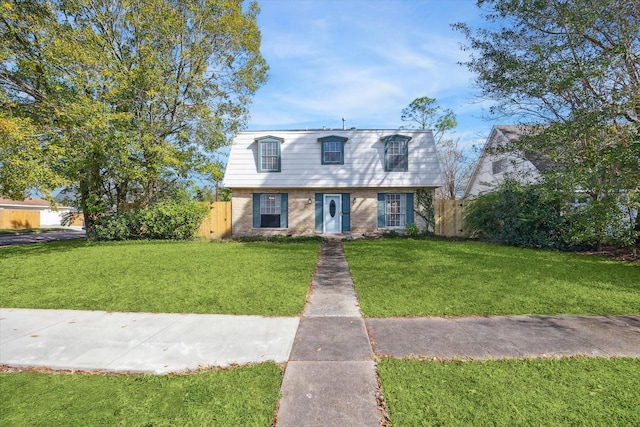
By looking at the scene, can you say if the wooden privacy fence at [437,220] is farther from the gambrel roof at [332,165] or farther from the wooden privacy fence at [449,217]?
the gambrel roof at [332,165]

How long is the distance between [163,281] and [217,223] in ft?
34.5

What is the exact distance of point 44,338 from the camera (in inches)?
162

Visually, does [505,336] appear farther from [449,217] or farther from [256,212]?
[256,212]

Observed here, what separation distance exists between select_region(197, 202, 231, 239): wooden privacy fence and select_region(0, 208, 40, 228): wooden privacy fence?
2984 cm

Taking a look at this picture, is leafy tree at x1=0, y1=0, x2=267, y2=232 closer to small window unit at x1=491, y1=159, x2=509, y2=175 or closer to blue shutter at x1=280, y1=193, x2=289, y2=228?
blue shutter at x1=280, y1=193, x2=289, y2=228

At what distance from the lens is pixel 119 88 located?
40.7 ft

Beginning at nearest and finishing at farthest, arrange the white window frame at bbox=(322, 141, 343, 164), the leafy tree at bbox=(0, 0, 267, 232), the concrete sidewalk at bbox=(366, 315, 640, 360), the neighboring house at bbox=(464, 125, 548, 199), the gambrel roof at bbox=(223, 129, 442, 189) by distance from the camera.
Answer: the concrete sidewalk at bbox=(366, 315, 640, 360)
the leafy tree at bbox=(0, 0, 267, 232)
the gambrel roof at bbox=(223, 129, 442, 189)
the white window frame at bbox=(322, 141, 343, 164)
the neighboring house at bbox=(464, 125, 548, 199)

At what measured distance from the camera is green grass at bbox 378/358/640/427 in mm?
2436

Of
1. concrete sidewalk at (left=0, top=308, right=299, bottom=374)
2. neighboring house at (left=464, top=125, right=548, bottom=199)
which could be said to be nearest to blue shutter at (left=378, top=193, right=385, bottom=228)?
neighboring house at (left=464, top=125, right=548, bottom=199)

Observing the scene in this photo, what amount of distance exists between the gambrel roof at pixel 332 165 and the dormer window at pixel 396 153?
0.12 meters

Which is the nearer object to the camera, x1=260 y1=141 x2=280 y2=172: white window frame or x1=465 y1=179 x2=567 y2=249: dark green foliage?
x1=465 y1=179 x2=567 y2=249: dark green foliage

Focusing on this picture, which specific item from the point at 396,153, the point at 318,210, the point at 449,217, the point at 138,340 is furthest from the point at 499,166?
the point at 138,340

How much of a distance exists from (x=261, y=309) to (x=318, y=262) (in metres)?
4.49

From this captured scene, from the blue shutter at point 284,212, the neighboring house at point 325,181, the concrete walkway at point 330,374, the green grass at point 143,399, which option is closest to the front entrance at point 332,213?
the neighboring house at point 325,181
